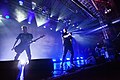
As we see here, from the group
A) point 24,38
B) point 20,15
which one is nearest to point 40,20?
point 20,15

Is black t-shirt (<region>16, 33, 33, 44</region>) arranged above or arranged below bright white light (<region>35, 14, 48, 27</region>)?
below

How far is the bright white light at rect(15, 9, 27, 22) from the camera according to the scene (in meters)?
8.67

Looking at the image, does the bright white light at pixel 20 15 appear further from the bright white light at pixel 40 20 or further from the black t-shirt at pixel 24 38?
the black t-shirt at pixel 24 38

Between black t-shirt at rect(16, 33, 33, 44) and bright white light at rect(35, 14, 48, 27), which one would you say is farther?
bright white light at rect(35, 14, 48, 27)

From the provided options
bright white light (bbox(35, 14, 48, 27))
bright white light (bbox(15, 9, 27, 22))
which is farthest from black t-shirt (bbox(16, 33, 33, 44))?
bright white light (bbox(35, 14, 48, 27))

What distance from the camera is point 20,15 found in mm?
9227

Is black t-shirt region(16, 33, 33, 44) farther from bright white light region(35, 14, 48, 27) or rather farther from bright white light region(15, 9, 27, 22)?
bright white light region(35, 14, 48, 27)

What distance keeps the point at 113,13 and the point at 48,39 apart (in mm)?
6237

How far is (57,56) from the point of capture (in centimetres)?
1171

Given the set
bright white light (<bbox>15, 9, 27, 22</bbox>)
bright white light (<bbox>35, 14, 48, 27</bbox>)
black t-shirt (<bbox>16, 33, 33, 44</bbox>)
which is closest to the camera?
black t-shirt (<bbox>16, 33, 33, 44</bbox>)

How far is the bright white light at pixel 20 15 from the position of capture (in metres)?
8.67

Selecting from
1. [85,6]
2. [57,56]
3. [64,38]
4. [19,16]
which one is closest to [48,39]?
[57,56]

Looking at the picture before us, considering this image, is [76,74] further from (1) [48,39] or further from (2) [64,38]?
(1) [48,39]

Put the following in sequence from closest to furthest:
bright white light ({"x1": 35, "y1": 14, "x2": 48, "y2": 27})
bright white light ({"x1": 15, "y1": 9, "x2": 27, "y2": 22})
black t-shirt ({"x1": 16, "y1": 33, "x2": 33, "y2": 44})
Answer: black t-shirt ({"x1": 16, "y1": 33, "x2": 33, "y2": 44}) → bright white light ({"x1": 15, "y1": 9, "x2": 27, "y2": 22}) → bright white light ({"x1": 35, "y1": 14, "x2": 48, "y2": 27})
